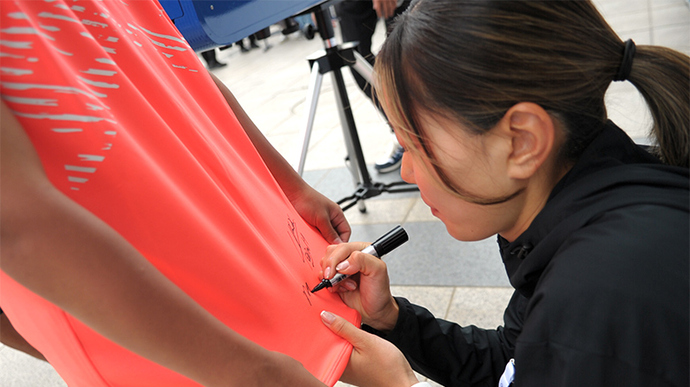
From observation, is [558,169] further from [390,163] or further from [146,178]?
[390,163]

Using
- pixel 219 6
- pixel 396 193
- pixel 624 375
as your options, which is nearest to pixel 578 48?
pixel 624 375

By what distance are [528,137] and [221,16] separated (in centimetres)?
95

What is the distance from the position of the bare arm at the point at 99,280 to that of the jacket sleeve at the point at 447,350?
17.2 inches

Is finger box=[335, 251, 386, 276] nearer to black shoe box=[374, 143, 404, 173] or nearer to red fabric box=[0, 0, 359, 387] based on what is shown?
red fabric box=[0, 0, 359, 387]

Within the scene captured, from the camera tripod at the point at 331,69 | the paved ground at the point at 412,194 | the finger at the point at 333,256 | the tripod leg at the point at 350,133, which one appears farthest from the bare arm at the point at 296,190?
the tripod leg at the point at 350,133

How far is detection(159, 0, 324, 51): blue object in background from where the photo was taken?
4.25ft

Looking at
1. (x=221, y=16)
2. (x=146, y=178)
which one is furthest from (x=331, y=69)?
(x=146, y=178)

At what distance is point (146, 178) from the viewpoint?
55 centimetres

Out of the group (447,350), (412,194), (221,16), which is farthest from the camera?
(412,194)

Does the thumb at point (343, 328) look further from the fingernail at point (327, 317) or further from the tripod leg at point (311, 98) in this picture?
the tripod leg at point (311, 98)

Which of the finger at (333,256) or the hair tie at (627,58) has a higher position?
the hair tie at (627,58)

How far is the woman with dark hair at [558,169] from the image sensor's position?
21.1 inches

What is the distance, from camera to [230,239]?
2.06 feet

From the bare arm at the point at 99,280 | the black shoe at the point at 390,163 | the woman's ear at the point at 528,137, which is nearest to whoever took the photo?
the bare arm at the point at 99,280
